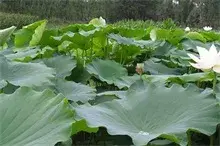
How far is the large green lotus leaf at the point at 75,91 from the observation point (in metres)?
0.94

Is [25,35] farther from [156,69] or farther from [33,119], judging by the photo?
[33,119]

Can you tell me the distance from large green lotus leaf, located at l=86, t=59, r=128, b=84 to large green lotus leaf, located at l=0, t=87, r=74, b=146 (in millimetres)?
448

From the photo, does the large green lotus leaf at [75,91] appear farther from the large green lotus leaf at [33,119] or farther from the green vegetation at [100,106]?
the large green lotus leaf at [33,119]

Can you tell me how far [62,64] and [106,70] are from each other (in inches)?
5.2

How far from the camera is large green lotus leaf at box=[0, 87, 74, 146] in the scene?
2.00 ft

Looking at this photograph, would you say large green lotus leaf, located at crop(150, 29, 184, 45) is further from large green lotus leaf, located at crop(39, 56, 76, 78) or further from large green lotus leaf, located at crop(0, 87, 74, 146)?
large green lotus leaf, located at crop(0, 87, 74, 146)

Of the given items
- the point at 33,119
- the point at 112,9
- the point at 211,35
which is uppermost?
the point at 33,119

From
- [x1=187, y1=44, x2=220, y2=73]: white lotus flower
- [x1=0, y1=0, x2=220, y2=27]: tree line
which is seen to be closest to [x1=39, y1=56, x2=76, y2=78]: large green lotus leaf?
[x1=187, y1=44, x2=220, y2=73]: white lotus flower

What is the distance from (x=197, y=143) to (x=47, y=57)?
524mm

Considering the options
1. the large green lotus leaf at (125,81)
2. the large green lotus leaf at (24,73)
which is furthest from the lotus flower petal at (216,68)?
the large green lotus leaf at (24,73)

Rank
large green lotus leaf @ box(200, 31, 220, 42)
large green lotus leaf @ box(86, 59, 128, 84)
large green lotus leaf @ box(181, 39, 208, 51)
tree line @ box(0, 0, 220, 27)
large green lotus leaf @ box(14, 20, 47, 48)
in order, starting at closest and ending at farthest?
large green lotus leaf @ box(86, 59, 128, 84) → large green lotus leaf @ box(181, 39, 208, 51) → large green lotus leaf @ box(14, 20, 47, 48) → large green lotus leaf @ box(200, 31, 220, 42) → tree line @ box(0, 0, 220, 27)

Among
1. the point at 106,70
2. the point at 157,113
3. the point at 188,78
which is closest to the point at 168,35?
the point at 106,70

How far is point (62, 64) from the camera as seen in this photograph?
1145mm

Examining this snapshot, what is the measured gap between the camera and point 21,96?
2.24 ft
